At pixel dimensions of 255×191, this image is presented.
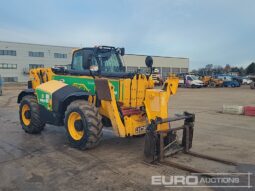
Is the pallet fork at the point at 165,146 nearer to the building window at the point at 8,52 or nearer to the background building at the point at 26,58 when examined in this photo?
the background building at the point at 26,58

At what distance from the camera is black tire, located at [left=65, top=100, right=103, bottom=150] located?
677cm

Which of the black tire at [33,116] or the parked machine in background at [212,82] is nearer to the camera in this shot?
the black tire at [33,116]

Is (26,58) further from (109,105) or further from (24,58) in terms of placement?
(109,105)

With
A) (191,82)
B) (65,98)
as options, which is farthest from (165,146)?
(191,82)

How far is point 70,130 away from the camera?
740 centimetres

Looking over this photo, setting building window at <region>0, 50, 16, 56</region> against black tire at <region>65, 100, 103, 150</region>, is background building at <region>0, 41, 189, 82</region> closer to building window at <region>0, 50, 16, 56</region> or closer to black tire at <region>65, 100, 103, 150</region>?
building window at <region>0, 50, 16, 56</region>

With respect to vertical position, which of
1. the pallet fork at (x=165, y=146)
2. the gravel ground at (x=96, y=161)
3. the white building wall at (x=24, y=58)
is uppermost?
the white building wall at (x=24, y=58)

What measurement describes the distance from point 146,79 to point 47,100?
290 centimetres

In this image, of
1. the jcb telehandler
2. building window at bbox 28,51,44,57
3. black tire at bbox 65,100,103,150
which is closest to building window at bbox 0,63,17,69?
building window at bbox 28,51,44,57

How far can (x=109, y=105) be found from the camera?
684cm

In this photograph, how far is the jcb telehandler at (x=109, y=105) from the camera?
6.66m

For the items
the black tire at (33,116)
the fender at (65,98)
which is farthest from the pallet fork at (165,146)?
the black tire at (33,116)

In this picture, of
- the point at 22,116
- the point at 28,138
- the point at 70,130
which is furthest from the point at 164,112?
the point at 22,116

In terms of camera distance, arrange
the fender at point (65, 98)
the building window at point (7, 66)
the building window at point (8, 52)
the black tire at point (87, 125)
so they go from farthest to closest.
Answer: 1. the building window at point (8, 52)
2. the building window at point (7, 66)
3. the fender at point (65, 98)
4. the black tire at point (87, 125)
